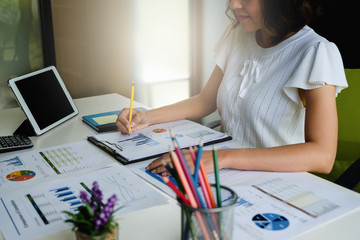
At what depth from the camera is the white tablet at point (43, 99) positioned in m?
1.46

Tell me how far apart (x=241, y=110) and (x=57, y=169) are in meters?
0.71

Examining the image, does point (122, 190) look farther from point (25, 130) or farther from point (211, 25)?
point (211, 25)

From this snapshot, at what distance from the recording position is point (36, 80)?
1.58 m

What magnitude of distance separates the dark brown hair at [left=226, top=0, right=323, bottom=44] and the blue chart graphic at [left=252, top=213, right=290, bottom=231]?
78 centimetres

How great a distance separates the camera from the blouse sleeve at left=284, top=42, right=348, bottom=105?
1259 millimetres

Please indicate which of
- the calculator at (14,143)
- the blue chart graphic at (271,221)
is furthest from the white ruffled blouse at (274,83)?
the calculator at (14,143)

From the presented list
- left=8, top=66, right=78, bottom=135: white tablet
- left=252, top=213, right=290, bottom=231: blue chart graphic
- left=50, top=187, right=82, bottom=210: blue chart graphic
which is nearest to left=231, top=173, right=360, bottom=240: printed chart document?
left=252, top=213, right=290, bottom=231: blue chart graphic

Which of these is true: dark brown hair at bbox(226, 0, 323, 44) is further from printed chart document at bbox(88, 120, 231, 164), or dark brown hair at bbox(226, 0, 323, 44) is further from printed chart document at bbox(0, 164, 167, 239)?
printed chart document at bbox(0, 164, 167, 239)

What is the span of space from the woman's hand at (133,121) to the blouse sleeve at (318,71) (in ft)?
1.68

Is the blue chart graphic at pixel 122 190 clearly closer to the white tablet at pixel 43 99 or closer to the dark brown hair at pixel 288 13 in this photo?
the white tablet at pixel 43 99

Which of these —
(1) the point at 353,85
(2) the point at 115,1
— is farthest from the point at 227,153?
(2) the point at 115,1

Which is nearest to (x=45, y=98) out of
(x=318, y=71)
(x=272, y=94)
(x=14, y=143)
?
(x=14, y=143)

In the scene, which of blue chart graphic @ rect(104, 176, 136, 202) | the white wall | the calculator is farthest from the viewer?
the white wall

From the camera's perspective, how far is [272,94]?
56.9 inches
